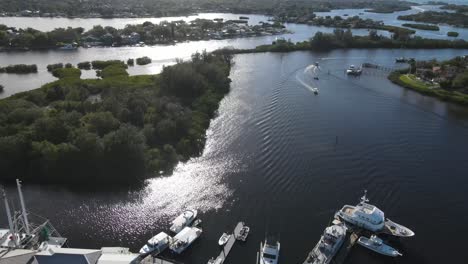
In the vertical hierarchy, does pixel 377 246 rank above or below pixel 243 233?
below

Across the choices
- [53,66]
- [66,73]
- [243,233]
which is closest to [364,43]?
[66,73]

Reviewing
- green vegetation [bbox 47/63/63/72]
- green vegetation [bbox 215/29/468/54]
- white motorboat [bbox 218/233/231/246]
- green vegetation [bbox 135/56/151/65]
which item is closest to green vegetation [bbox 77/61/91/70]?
green vegetation [bbox 47/63/63/72]

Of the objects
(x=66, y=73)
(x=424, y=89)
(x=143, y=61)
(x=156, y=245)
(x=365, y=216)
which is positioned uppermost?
(x=143, y=61)

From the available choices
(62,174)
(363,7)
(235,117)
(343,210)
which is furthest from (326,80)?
(363,7)

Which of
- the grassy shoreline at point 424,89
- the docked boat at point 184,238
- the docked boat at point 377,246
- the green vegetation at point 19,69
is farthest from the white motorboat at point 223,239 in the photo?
the green vegetation at point 19,69

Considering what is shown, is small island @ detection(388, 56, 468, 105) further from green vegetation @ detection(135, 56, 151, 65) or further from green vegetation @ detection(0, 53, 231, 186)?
green vegetation @ detection(135, 56, 151, 65)

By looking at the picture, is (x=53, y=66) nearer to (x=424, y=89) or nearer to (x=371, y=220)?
(x=371, y=220)

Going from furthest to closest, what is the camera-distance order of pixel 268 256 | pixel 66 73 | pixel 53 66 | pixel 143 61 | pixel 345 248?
pixel 143 61
pixel 53 66
pixel 66 73
pixel 345 248
pixel 268 256
